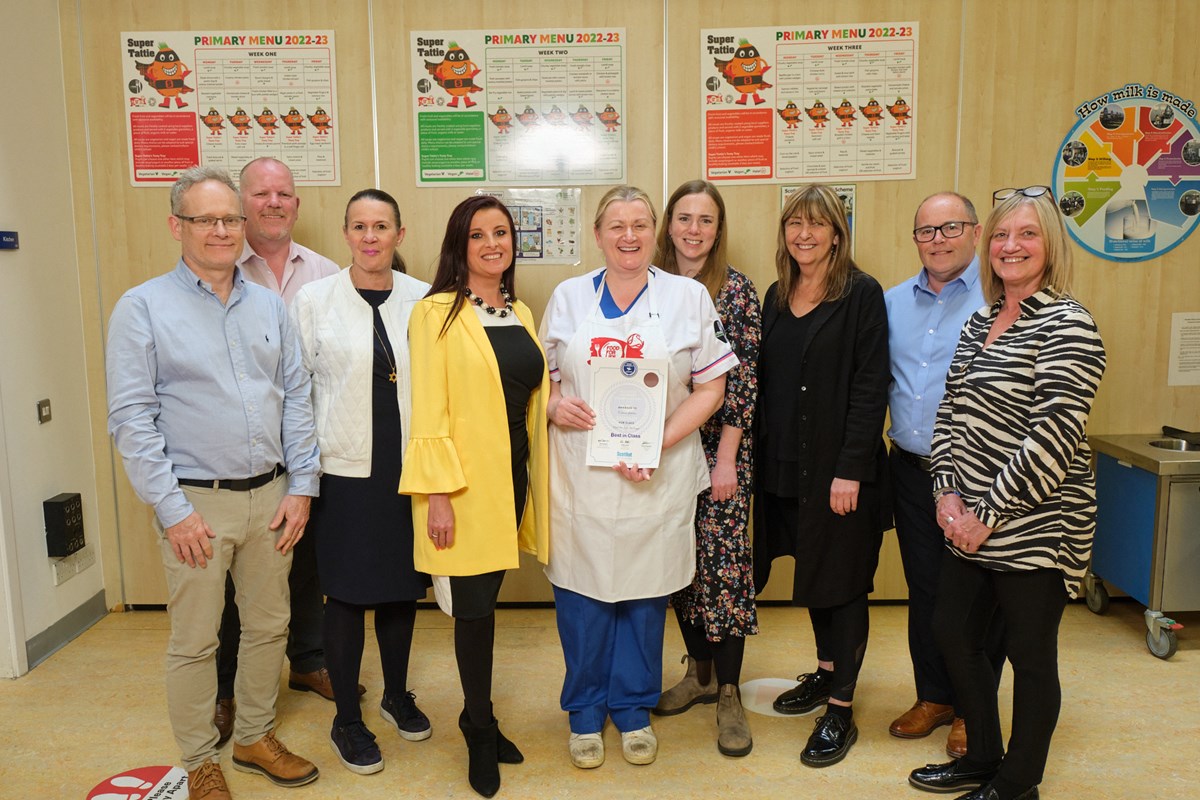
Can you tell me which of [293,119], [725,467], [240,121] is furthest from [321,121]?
[725,467]

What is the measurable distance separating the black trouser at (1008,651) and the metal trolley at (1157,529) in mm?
1480

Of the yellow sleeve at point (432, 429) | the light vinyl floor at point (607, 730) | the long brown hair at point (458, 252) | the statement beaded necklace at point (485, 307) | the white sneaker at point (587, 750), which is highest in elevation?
the long brown hair at point (458, 252)

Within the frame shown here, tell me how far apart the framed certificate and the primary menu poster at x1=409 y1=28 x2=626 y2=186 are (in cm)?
159

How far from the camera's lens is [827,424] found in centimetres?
261

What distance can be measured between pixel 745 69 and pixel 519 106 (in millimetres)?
991

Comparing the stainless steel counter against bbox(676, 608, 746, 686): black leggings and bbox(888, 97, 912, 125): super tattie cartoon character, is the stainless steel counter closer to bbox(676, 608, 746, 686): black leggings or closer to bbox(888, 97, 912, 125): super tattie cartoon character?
bbox(888, 97, 912, 125): super tattie cartoon character

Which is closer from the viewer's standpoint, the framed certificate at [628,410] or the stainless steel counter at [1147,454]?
the framed certificate at [628,410]

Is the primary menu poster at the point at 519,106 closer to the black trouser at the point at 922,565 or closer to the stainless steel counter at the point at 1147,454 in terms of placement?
the black trouser at the point at 922,565

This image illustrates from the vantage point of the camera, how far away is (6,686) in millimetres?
3219

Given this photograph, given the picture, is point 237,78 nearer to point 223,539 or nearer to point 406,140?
point 406,140

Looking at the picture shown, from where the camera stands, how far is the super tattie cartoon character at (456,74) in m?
3.70

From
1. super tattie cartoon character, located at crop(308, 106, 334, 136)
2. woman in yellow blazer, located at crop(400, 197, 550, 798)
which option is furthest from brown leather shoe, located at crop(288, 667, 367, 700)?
super tattie cartoon character, located at crop(308, 106, 334, 136)

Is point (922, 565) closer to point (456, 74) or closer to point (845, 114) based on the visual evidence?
point (845, 114)

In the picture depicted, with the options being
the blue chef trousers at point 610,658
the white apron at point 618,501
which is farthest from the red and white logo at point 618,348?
the blue chef trousers at point 610,658
